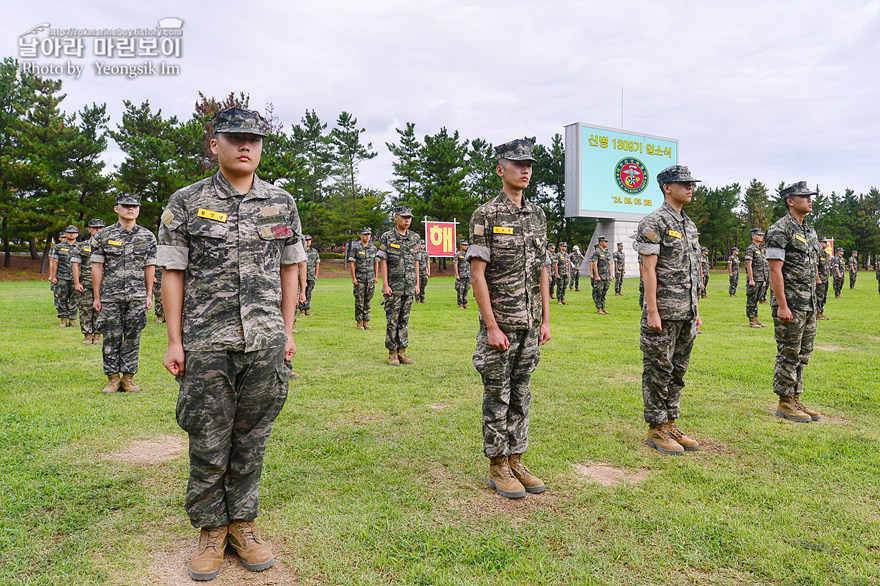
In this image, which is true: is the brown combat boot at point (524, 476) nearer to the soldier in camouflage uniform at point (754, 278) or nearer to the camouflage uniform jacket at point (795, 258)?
the camouflage uniform jacket at point (795, 258)

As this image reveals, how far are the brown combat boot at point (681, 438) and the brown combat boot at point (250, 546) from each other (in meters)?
3.27

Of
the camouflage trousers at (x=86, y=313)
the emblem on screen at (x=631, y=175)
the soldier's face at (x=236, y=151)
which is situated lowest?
the camouflage trousers at (x=86, y=313)

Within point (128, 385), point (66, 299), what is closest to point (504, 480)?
point (128, 385)

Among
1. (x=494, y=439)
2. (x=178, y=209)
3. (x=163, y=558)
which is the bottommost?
(x=163, y=558)

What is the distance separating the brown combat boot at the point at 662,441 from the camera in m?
4.27

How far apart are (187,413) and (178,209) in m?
1.01

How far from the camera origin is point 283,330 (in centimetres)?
280

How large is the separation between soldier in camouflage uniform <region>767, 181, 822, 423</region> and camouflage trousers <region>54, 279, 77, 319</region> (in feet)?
43.3

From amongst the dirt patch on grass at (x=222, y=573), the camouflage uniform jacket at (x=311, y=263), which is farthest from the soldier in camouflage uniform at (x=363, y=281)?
the dirt patch on grass at (x=222, y=573)

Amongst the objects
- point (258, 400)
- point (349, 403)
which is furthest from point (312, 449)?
point (258, 400)

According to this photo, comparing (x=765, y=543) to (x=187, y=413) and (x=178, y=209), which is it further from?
(x=178, y=209)

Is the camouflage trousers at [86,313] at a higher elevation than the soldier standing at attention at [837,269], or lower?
lower

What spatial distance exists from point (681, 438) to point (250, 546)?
134 inches

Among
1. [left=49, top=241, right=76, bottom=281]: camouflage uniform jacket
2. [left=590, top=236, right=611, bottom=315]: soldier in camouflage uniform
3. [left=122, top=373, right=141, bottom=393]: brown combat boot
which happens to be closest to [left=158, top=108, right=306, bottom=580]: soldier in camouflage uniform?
[left=122, top=373, right=141, bottom=393]: brown combat boot
